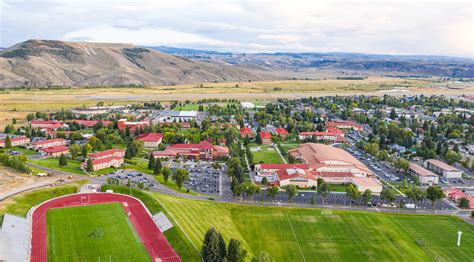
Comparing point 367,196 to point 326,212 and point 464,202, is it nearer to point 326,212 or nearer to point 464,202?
point 326,212

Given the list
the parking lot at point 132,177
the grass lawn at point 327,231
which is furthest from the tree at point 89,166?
the grass lawn at point 327,231

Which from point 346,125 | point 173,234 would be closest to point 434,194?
point 173,234

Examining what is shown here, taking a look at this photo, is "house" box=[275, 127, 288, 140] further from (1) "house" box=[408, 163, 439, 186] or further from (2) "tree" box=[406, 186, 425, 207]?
(2) "tree" box=[406, 186, 425, 207]

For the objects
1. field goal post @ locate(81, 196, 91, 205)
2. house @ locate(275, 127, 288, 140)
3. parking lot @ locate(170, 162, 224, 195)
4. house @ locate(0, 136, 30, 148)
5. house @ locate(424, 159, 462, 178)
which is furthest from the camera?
house @ locate(275, 127, 288, 140)

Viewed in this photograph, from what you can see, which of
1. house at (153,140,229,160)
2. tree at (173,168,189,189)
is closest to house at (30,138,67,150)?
house at (153,140,229,160)

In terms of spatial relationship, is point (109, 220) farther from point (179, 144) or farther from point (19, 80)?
point (19, 80)
